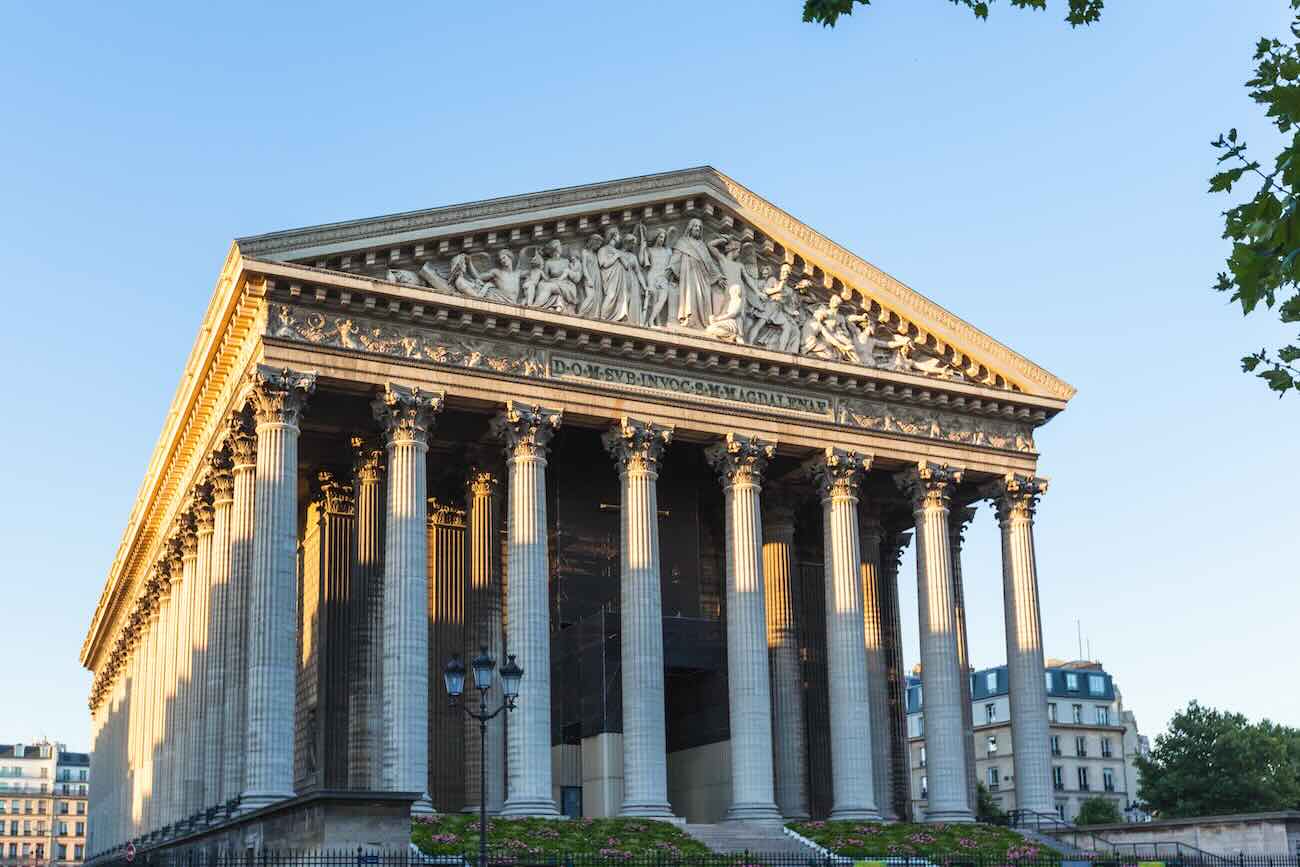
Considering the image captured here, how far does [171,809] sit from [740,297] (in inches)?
965

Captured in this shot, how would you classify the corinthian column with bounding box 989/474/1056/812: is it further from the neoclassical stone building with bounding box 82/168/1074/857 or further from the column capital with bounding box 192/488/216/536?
the column capital with bounding box 192/488/216/536

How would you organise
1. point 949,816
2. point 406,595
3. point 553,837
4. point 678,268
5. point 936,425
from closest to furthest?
point 553,837 < point 406,595 < point 678,268 < point 949,816 < point 936,425

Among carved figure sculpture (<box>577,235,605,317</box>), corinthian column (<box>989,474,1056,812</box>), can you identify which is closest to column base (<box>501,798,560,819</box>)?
carved figure sculpture (<box>577,235,605,317</box>)

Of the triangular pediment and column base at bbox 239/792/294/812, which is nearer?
column base at bbox 239/792/294/812

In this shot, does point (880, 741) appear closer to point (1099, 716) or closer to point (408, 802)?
point (408, 802)

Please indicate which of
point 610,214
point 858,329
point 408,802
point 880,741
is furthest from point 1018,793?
point 408,802

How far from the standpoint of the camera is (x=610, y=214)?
46750 mm

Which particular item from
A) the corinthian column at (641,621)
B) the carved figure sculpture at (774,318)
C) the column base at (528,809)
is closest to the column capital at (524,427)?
the corinthian column at (641,621)

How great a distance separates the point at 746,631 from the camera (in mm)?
46062

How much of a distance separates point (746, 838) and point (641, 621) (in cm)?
651

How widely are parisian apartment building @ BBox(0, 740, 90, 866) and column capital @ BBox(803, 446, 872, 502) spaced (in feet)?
436

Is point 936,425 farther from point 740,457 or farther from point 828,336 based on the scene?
point 740,457

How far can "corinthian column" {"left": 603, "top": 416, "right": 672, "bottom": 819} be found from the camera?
4353cm

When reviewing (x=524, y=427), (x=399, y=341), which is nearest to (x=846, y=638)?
(x=524, y=427)
